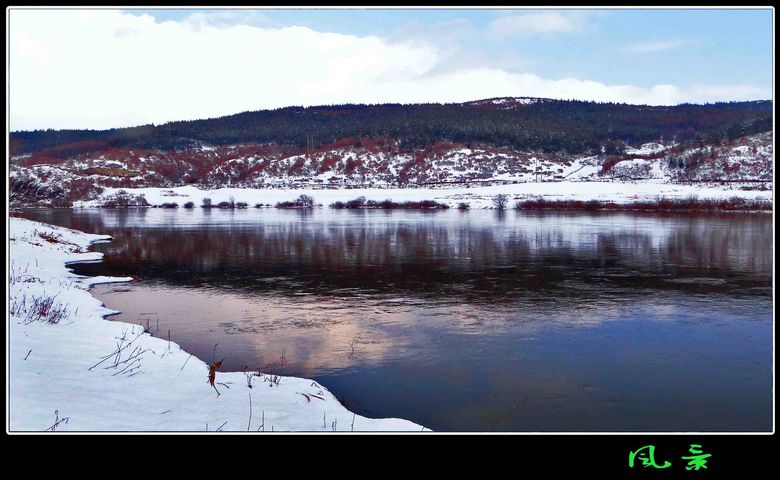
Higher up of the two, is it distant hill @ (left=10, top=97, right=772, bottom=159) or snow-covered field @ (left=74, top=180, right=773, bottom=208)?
distant hill @ (left=10, top=97, right=772, bottom=159)

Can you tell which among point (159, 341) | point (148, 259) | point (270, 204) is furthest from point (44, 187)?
point (159, 341)

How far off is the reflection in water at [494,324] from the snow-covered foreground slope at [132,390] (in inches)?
24.4

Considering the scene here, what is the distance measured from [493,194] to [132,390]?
63924 mm

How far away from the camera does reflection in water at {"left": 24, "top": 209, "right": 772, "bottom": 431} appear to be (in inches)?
298

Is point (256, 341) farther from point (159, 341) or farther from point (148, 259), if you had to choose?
point (148, 259)

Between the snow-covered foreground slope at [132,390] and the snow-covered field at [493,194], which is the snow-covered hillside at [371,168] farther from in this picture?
the snow-covered foreground slope at [132,390]

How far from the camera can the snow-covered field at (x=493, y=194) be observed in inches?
2362

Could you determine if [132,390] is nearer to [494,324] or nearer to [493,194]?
[494,324]

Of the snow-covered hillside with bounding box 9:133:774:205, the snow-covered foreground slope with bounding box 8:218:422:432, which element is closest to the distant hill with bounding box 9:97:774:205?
the snow-covered hillside with bounding box 9:133:774:205

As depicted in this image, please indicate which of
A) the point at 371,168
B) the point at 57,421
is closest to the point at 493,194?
the point at 371,168

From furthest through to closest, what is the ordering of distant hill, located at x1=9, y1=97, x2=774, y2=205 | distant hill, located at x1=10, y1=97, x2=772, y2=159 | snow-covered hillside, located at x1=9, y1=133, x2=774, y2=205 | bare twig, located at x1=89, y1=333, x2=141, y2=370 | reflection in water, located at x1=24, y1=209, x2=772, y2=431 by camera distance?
distant hill, located at x1=10, y1=97, x2=772, y2=159, distant hill, located at x1=9, y1=97, x2=774, y2=205, snow-covered hillside, located at x1=9, y1=133, x2=774, y2=205, bare twig, located at x1=89, y1=333, x2=141, y2=370, reflection in water, located at x1=24, y1=209, x2=772, y2=431

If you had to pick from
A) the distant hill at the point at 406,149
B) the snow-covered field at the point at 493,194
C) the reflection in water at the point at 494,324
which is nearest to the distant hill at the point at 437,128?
the distant hill at the point at 406,149

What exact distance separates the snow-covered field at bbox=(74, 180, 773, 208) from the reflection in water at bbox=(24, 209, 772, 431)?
3860 centimetres

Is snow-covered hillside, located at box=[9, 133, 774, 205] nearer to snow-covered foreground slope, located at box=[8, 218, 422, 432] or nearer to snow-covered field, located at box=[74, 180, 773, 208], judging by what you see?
snow-covered field, located at box=[74, 180, 773, 208]
